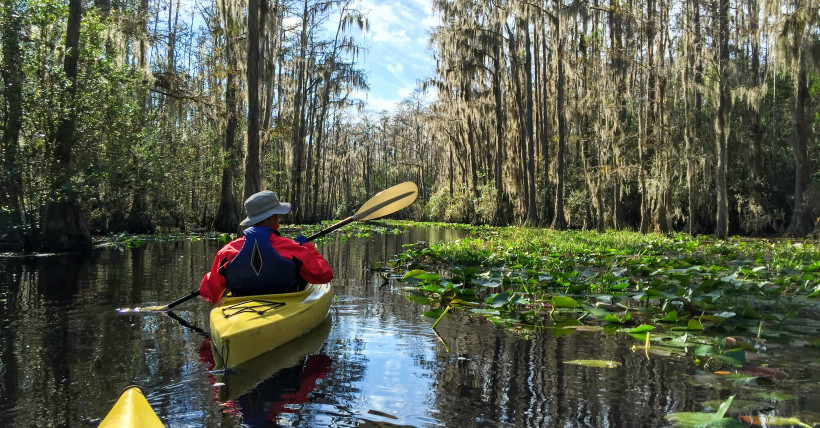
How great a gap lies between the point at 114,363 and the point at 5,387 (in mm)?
650

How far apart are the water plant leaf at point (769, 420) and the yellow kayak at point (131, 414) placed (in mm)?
2655

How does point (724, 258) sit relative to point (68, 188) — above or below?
below

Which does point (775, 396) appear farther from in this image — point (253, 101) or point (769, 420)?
point (253, 101)

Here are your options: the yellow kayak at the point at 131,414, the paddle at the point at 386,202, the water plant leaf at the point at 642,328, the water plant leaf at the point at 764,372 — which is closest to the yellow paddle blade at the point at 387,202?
the paddle at the point at 386,202

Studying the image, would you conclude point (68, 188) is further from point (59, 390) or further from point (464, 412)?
point (464, 412)

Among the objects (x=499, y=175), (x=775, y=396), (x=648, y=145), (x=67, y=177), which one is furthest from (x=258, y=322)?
(x=499, y=175)

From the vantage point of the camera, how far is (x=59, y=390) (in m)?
3.16

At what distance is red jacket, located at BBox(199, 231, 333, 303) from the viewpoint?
4.55m

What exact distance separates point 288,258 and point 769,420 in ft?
11.3

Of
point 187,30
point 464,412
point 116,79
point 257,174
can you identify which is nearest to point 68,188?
point 116,79

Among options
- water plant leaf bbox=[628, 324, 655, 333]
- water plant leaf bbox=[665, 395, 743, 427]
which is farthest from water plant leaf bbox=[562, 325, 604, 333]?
water plant leaf bbox=[665, 395, 743, 427]

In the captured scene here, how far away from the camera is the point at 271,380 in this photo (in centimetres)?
345

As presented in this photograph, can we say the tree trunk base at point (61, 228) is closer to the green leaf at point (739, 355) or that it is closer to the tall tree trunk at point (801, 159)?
the green leaf at point (739, 355)

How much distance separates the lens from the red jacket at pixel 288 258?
14.9 feet
